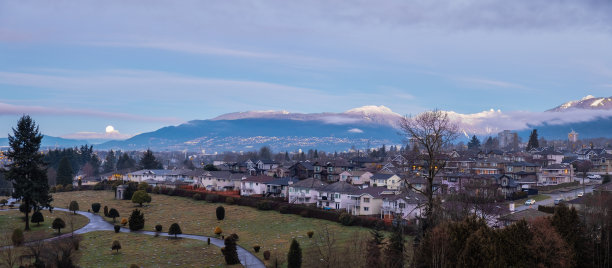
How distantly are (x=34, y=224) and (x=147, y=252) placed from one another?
22.8 meters

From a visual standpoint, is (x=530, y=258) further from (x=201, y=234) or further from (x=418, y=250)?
(x=201, y=234)

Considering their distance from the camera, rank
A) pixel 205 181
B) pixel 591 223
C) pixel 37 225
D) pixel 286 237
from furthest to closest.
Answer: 1. pixel 205 181
2. pixel 37 225
3. pixel 286 237
4. pixel 591 223

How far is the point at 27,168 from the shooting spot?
181 feet

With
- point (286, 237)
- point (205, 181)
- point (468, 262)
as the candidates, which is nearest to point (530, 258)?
point (468, 262)

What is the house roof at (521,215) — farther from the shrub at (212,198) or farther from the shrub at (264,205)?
the shrub at (212,198)

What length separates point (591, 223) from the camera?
35.7 m

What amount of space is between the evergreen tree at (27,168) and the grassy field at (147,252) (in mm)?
8846

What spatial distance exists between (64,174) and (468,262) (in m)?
105

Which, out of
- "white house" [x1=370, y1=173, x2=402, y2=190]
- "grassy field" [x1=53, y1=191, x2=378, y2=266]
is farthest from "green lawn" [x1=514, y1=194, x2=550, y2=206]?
"grassy field" [x1=53, y1=191, x2=378, y2=266]

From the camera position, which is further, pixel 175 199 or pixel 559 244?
pixel 175 199

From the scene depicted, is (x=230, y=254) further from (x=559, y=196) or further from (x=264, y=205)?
(x=559, y=196)

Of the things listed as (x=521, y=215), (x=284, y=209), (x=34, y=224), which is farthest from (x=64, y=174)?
(x=521, y=215)

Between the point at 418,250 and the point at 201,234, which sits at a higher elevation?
the point at 418,250

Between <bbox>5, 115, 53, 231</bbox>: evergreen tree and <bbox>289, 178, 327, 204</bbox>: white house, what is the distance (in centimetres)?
3482
